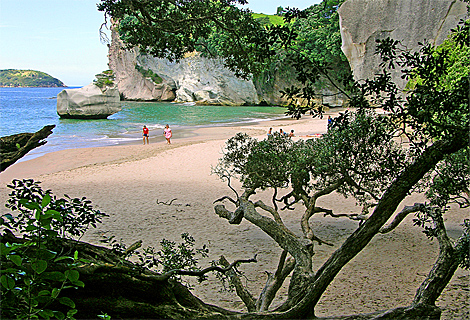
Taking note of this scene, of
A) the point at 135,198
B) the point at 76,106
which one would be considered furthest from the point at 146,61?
the point at 135,198

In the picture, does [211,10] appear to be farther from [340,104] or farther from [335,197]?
[340,104]

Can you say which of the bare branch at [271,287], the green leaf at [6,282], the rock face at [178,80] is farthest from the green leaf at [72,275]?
the rock face at [178,80]

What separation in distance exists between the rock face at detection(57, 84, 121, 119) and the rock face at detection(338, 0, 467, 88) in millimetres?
23904

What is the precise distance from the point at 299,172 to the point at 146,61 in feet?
200

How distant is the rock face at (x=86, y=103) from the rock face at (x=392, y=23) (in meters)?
23.9

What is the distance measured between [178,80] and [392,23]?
146 feet

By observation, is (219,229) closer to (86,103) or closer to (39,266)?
→ (39,266)

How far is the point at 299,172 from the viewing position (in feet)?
21.6

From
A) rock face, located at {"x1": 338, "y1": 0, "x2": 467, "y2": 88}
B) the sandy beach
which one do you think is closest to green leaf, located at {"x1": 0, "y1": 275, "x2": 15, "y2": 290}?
the sandy beach

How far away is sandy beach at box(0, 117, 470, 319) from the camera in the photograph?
18.6ft

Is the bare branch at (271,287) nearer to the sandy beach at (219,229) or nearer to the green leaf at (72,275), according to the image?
the sandy beach at (219,229)

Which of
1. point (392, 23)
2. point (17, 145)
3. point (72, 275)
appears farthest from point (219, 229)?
point (392, 23)

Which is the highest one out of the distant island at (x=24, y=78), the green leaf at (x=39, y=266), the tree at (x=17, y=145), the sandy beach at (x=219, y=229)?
the distant island at (x=24, y=78)

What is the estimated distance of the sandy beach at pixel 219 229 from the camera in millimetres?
5668
